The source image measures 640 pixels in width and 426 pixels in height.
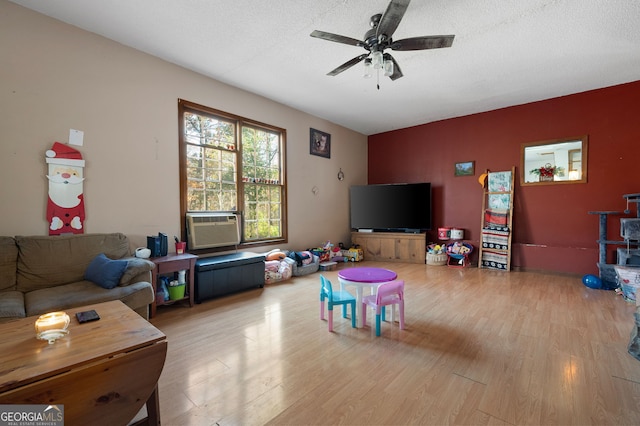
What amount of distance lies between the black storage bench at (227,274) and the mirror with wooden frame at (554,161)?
4.67 metres

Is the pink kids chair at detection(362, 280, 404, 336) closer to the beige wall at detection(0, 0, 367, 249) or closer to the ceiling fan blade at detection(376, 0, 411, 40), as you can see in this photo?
the ceiling fan blade at detection(376, 0, 411, 40)

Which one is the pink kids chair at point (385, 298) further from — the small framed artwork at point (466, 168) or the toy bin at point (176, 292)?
the small framed artwork at point (466, 168)

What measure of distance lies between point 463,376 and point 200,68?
4.19 m

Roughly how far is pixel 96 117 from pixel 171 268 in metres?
1.76

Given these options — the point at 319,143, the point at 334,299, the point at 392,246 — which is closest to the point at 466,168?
the point at 392,246

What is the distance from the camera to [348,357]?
6.56 feet

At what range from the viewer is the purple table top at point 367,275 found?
8.04 feet

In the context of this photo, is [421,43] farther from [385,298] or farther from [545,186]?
[545,186]

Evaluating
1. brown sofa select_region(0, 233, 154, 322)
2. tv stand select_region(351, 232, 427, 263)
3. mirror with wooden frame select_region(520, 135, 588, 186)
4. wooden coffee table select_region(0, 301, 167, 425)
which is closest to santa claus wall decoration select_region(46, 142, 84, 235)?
brown sofa select_region(0, 233, 154, 322)

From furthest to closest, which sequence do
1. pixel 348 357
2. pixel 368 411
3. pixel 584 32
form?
pixel 584 32 → pixel 348 357 → pixel 368 411

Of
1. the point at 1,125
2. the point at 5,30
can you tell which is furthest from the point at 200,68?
the point at 1,125

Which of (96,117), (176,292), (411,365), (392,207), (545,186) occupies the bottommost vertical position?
(411,365)

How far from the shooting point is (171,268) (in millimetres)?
2941

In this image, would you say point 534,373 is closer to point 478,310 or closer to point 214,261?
point 478,310
